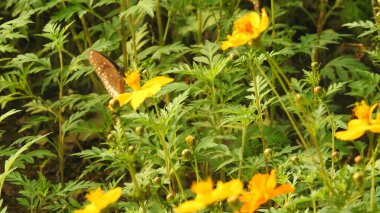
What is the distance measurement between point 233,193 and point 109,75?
68 centimetres

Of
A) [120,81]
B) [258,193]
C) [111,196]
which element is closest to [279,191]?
[258,193]

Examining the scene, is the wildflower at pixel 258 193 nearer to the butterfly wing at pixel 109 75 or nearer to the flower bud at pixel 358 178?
the flower bud at pixel 358 178

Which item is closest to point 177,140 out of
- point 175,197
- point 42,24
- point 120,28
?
point 175,197

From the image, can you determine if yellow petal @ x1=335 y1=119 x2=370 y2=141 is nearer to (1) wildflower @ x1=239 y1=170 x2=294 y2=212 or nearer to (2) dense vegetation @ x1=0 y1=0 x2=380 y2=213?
(2) dense vegetation @ x1=0 y1=0 x2=380 y2=213

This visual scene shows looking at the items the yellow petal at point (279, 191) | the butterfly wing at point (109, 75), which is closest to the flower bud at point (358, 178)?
the yellow petal at point (279, 191)

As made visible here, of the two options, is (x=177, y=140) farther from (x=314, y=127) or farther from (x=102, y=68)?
(x=314, y=127)

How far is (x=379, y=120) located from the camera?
148cm

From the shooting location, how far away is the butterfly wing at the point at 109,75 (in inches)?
73.4

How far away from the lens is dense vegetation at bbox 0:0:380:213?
5.07ft

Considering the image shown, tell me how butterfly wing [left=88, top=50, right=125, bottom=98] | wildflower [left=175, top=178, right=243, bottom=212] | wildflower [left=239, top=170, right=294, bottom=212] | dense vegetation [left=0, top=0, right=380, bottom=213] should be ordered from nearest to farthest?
wildflower [left=175, top=178, right=243, bottom=212], wildflower [left=239, top=170, right=294, bottom=212], dense vegetation [left=0, top=0, right=380, bottom=213], butterfly wing [left=88, top=50, right=125, bottom=98]

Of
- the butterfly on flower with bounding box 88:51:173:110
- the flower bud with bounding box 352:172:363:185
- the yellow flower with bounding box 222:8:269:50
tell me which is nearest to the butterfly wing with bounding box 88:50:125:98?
the butterfly on flower with bounding box 88:51:173:110

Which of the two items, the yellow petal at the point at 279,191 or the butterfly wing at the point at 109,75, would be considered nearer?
the yellow petal at the point at 279,191

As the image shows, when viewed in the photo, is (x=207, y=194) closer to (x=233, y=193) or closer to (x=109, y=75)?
(x=233, y=193)

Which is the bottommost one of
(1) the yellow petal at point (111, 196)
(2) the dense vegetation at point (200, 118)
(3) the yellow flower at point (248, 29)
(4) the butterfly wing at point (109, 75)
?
(2) the dense vegetation at point (200, 118)
